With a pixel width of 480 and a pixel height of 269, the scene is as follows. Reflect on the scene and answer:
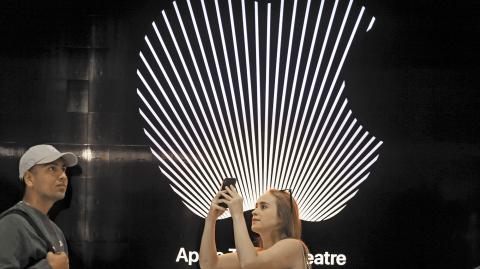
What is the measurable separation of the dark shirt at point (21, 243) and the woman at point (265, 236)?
1.08m

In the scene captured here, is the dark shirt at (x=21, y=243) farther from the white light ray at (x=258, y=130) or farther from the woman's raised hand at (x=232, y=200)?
the white light ray at (x=258, y=130)

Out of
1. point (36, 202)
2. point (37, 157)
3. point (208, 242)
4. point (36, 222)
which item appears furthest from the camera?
point (208, 242)

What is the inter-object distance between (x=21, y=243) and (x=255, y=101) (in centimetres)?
240

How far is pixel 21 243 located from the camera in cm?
336

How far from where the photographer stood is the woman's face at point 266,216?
4.24 m

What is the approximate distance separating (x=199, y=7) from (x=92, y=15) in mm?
793

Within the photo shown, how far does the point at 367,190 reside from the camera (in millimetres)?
5340

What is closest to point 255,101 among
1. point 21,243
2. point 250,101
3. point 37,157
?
point 250,101

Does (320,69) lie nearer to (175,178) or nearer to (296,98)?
(296,98)

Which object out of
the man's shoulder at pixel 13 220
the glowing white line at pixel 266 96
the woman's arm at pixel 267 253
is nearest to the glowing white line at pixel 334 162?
the glowing white line at pixel 266 96

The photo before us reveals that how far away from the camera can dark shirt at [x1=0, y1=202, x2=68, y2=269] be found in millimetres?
3303

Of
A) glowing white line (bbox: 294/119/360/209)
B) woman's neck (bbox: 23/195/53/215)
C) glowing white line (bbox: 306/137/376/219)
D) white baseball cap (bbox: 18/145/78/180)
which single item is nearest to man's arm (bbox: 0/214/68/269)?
woman's neck (bbox: 23/195/53/215)

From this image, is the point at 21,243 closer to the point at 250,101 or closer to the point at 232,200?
the point at 232,200

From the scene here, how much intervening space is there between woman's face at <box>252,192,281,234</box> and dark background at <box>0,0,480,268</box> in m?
1.03
